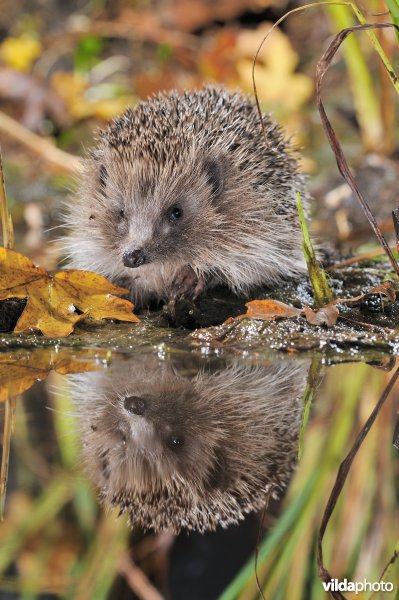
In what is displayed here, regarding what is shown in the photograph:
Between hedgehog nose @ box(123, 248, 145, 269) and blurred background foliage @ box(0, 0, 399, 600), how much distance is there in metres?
1.08

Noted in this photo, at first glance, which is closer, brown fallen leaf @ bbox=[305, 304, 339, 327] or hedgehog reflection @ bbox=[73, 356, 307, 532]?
hedgehog reflection @ bbox=[73, 356, 307, 532]

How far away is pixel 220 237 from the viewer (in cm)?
441

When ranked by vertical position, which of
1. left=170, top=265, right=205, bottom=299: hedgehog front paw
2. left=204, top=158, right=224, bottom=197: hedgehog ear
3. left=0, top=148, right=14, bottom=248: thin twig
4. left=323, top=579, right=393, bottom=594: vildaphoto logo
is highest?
left=204, top=158, right=224, bottom=197: hedgehog ear

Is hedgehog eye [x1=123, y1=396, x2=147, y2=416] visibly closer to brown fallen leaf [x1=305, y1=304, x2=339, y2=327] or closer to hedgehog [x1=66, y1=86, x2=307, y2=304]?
brown fallen leaf [x1=305, y1=304, x2=339, y2=327]

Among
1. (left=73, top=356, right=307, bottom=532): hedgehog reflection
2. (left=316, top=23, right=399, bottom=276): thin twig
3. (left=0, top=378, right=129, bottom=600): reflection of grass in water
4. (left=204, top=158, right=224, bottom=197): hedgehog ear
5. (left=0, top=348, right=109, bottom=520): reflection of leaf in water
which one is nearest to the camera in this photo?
(left=0, top=378, right=129, bottom=600): reflection of grass in water

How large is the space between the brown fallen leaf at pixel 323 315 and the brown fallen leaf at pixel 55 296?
2.61 feet

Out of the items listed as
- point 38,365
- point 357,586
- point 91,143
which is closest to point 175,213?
point 38,365

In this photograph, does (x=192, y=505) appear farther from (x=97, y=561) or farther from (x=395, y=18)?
(x=395, y=18)

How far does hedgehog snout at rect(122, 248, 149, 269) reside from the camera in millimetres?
3969

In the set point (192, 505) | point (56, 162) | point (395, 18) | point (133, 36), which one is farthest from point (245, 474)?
point (133, 36)

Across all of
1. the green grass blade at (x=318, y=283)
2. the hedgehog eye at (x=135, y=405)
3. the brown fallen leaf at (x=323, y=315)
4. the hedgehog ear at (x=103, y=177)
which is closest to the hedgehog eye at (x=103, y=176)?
the hedgehog ear at (x=103, y=177)

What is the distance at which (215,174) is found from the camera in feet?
14.5

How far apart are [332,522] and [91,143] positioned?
7.59m

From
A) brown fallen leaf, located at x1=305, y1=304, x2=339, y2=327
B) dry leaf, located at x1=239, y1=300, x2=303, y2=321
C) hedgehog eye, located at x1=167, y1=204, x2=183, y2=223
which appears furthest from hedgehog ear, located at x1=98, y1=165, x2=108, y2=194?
brown fallen leaf, located at x1=305, y1=304, x2=339, y2=327
